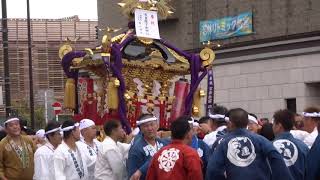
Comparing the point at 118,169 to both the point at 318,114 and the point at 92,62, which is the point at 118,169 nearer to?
the point at 318,114

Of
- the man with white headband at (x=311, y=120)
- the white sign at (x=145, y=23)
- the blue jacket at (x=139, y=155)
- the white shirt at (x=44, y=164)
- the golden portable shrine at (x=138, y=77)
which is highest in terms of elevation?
the white sign at (x=145, y=23)

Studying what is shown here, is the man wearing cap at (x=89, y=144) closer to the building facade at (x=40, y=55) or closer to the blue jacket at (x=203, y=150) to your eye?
the blue jacket at (x=203, y=150)

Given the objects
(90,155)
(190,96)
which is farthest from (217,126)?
(190,96)

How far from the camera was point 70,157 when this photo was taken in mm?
8852

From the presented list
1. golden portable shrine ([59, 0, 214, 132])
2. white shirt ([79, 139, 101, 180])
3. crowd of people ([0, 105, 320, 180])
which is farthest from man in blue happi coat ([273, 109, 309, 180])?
golden portable shrine ([59, 0, 214, 132])

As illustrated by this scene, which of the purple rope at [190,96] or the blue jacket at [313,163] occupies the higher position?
the purple rope at [190,96]

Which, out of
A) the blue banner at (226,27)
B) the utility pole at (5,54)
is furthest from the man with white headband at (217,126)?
the blue banner at (226,27)

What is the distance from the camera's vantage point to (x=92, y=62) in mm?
12594

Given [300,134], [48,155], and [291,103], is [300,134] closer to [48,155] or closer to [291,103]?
[48,155]

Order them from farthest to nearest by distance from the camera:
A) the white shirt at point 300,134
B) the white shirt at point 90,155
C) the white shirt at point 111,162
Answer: the white shirt at point 300,134 < the white shirt at point 90,155 < the white shirt at point 111,162

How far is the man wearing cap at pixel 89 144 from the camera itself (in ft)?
30.3

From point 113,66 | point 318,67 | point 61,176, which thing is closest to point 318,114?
point 61,176

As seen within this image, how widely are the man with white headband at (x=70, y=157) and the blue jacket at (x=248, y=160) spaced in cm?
238

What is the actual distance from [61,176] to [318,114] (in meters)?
3.22
